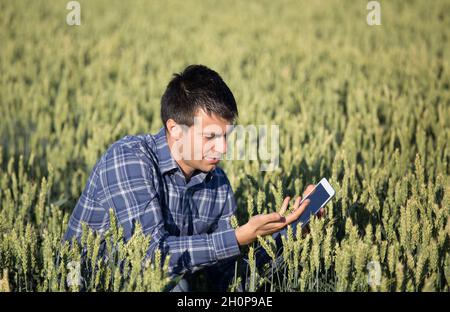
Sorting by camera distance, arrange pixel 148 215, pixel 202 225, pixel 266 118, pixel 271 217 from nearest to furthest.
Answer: pixel 271 217
pixel 148 215
pixel 202 225
pixel 266 118

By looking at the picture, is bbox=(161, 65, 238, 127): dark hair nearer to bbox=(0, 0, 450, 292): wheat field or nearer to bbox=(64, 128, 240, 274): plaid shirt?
bbox=(64, 128, 240, 274): plaid shirt

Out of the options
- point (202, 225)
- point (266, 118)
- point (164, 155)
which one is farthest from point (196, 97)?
point (266, 118)

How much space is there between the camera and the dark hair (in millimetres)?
2107

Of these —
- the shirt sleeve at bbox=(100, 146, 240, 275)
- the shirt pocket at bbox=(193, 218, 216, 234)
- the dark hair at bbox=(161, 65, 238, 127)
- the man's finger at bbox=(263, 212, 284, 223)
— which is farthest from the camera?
the shirt pocket at bbox=(193, 218, 216, 234)

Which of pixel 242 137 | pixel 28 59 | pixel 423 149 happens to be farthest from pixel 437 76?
pixel 28 59

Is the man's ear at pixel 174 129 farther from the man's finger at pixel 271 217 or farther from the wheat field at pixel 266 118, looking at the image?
the man's finger at pixel 271 217

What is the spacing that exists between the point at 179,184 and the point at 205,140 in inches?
9.9

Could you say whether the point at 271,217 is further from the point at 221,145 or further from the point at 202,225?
the point at 202,225

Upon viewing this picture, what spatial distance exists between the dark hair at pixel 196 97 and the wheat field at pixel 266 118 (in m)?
0.33

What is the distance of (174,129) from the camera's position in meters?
2.17

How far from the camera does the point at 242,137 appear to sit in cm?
357

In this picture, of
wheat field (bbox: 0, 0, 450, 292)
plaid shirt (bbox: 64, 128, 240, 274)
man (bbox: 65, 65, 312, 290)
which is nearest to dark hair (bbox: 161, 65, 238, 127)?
man (bbox: 65, 65, 312, 290)

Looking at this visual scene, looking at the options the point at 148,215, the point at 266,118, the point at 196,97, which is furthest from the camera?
the point at 266,118
